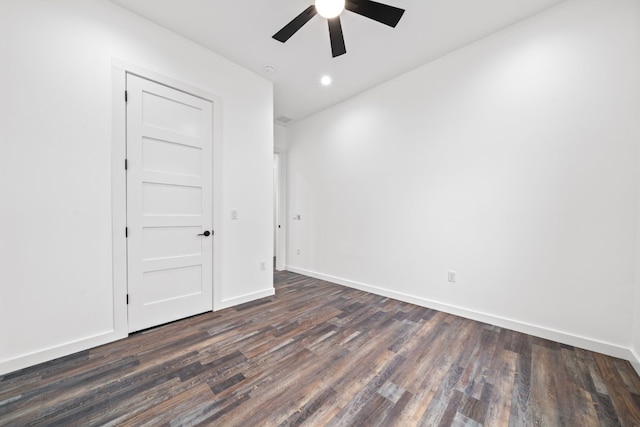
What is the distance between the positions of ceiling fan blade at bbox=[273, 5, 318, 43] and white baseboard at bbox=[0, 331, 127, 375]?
3.12 meters

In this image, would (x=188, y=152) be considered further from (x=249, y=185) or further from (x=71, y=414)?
(x=71, y=414)

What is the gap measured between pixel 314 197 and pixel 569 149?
331 centimetres

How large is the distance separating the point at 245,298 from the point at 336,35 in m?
3.11

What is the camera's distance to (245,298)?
313 cm

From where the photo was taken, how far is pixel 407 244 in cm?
320

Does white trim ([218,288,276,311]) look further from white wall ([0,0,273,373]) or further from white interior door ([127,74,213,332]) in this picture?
white wall ([0,0,273,373])

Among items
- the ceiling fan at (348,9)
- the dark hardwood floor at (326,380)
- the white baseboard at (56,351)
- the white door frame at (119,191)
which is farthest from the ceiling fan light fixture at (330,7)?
the white baseboard at (56,351)

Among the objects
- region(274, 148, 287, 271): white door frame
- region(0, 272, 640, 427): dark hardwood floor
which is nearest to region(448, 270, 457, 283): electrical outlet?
region(0, 272, 640, 427): dark hardwood floor

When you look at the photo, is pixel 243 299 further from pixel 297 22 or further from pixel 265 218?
pixel 297 22

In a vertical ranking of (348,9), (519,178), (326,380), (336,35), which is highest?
(348,9)

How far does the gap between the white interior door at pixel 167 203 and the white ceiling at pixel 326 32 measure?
710mm

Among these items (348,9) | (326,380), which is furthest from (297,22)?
(326,380)

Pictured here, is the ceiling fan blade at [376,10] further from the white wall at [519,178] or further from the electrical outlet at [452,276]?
the electrical outlet at [452,276]

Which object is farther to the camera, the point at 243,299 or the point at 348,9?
the point at 243,299
